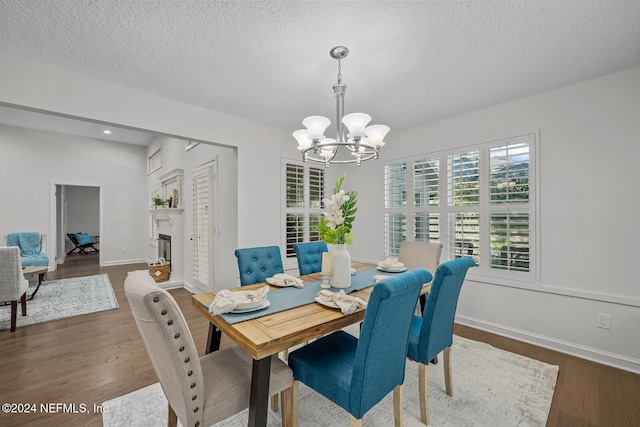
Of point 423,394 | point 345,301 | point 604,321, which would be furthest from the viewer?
point 604,321

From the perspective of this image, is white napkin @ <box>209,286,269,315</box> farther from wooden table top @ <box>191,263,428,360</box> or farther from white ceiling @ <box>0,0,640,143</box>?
white ceiling @ <box>0,0,640,143</box>

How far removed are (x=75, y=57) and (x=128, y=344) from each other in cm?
259

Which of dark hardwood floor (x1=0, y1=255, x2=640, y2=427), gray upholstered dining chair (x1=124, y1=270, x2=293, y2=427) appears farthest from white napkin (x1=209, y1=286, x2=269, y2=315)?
dark hardwood floor (x1=0, y1=255, x2=640, y2=427)

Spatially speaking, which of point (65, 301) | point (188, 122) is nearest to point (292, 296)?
point (188, 122)

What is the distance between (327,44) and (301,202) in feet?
7.98

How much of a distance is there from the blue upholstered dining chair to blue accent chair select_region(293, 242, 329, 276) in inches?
44.9

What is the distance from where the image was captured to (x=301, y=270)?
2.65m

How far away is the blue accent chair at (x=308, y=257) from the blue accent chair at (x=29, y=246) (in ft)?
16.0

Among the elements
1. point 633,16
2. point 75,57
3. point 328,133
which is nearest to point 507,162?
point 633,16

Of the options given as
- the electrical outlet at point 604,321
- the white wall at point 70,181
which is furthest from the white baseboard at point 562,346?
the white wall at point 70,181

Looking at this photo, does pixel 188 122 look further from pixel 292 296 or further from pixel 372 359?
pixel 372 359

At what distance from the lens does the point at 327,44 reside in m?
1.86

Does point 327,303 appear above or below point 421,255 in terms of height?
below

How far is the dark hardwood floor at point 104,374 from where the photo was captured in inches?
68.9
